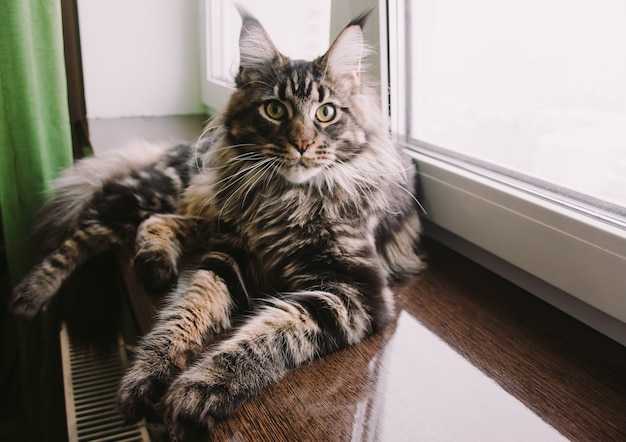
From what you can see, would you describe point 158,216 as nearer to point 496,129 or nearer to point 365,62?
point 365,62

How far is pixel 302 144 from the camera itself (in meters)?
0.96

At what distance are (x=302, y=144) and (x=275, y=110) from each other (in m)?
0.14

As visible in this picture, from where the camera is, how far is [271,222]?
1088 millimetres

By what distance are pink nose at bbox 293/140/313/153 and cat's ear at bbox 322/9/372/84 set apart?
0.69 feet

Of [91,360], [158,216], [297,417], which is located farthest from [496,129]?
[91,360]

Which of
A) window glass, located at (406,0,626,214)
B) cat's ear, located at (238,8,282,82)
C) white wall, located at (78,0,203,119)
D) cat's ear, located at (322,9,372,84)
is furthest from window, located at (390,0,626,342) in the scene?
white wall, located at (78,0,203,119)

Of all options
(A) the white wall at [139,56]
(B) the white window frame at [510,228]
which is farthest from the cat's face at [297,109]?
(A) the white wall at [139,56]

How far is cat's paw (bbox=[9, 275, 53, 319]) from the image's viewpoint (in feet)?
3.56

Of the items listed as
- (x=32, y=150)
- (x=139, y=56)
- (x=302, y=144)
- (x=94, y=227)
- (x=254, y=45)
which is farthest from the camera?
(x=139, y=56)

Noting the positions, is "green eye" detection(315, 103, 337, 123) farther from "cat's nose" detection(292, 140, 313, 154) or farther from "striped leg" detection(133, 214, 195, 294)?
"striped leg" detection(133, 214, 195, 294)

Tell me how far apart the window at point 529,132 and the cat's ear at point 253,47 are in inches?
16.2

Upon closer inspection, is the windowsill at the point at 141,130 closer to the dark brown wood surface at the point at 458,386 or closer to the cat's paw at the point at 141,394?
the cat's paw at the point at 141,394

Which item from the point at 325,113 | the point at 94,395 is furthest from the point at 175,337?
the point at 325,113

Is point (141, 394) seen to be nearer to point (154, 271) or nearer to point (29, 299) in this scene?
point (154, 271)
